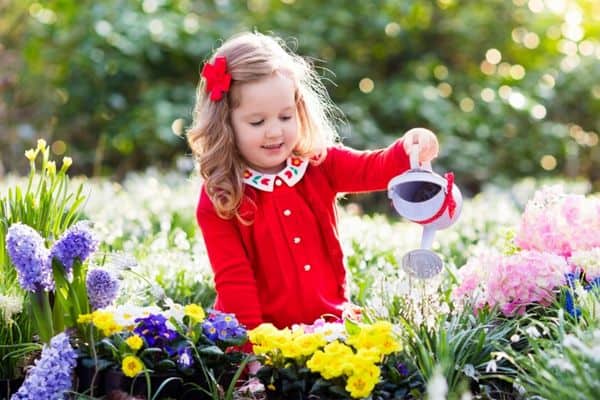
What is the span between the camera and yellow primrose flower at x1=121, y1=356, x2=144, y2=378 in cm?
243

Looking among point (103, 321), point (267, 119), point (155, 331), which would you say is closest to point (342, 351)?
point (155, 331)

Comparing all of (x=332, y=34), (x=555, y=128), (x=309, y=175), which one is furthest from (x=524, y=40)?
(x=309, y=175)

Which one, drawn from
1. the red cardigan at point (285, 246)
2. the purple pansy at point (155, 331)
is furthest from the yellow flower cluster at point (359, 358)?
the red cardigan at point (285, 246)

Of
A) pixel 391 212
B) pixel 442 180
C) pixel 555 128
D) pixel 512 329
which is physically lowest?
pixel 512 329

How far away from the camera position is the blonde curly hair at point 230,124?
10.3ft

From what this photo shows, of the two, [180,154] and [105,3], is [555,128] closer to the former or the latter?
[180,154]

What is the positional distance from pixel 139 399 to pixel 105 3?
5.82 meters

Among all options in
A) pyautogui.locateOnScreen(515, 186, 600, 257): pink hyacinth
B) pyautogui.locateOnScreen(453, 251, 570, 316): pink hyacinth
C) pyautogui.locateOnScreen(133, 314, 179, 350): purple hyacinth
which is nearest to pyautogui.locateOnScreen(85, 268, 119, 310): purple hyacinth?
pyautogui.locateOnScreen(133, 314, 179, 350): purple hyacinth

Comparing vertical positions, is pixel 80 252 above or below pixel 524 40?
below

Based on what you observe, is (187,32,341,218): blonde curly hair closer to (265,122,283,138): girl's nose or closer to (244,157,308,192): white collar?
(244,157,308,192): white collar

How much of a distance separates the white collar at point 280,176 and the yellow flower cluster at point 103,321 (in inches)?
33.4

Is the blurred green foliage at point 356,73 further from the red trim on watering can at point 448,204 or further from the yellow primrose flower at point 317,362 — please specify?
the yellow primrose flower at point 317,362

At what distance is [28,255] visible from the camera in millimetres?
2445

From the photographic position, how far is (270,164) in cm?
318
